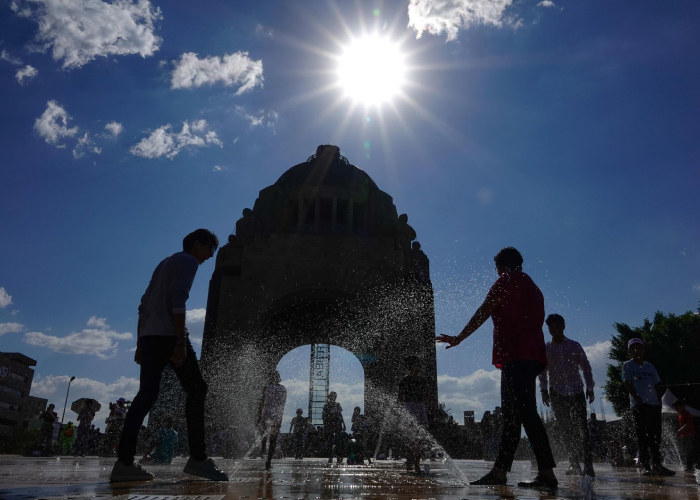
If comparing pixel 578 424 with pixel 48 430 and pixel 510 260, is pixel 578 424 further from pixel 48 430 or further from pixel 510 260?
pixel 48 430

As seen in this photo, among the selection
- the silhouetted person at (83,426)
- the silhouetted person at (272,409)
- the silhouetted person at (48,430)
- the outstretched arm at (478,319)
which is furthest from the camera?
the silhouetted person at (83,426)

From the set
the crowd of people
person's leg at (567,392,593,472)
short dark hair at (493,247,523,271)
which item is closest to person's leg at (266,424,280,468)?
the crowd of people

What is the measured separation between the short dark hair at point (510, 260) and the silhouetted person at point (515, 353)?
0.24 feet

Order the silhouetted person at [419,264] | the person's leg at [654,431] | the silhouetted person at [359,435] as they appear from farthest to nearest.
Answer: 1. the silhouetted person at [419,264]
2. the silhouetted person at [359,435]
3. the person's leg at [654,431]

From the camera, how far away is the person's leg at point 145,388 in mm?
4043

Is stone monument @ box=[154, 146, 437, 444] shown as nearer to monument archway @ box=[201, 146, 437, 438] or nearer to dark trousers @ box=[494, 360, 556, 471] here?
monument archway @ box=[201, 146, 437, 438]

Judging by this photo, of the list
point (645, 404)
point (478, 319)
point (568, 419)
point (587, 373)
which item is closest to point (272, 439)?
point (568, 419)

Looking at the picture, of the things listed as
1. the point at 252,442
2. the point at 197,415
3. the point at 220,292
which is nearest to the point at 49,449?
the point at 252,442

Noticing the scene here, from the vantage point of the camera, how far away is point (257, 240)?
21891mm

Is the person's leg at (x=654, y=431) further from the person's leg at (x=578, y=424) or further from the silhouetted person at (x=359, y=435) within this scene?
the silhouetted person at (x=359, y=435)

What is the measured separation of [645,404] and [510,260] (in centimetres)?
374

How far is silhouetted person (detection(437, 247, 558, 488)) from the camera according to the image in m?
4.12

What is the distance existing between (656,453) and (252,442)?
583 inches

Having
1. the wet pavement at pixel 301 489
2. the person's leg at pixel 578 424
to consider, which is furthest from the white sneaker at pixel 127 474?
the person's leg at pixel 578 424
